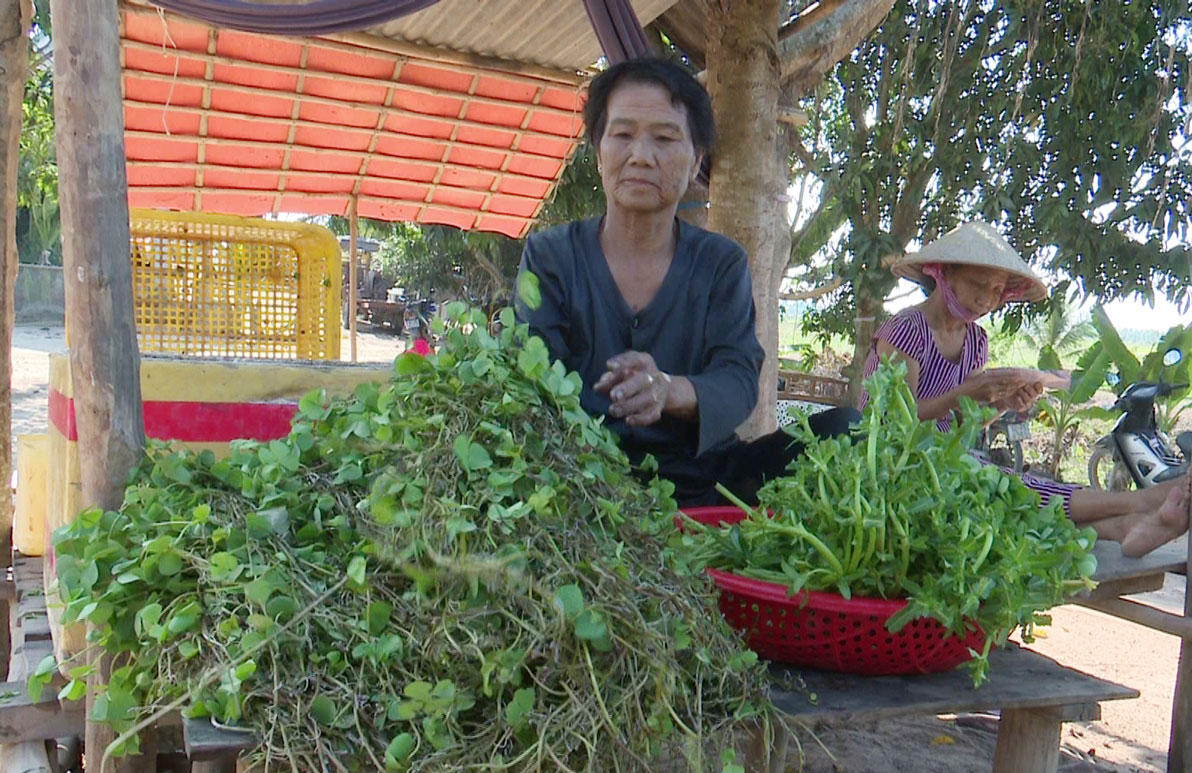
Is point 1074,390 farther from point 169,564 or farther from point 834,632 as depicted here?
point 169,564

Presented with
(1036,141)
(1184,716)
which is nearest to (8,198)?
(1184,716)

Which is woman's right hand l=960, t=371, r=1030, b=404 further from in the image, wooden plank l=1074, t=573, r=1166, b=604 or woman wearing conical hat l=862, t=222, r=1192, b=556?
wooden plank l=1074, t=573, r=1166, b=604

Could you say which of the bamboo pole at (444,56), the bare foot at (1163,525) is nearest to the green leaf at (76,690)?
the bare foot at (1163,525)

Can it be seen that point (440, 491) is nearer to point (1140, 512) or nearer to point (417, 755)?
point (417, 755)

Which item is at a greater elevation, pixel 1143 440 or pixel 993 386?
pixel 993 386

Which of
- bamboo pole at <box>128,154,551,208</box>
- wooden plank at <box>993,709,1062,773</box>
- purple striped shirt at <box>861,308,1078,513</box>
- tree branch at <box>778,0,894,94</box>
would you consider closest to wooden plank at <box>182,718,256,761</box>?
wooden plank at <box>993,709,1062,773</box>

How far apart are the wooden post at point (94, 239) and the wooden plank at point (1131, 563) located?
2.06 m

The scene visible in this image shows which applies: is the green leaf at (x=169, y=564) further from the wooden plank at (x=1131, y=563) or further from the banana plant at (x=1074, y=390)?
the banana plant at (x=1074, y=390)

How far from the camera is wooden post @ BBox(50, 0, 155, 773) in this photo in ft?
4.83

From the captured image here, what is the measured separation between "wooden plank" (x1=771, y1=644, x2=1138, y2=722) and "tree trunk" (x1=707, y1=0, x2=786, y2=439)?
2.06 m

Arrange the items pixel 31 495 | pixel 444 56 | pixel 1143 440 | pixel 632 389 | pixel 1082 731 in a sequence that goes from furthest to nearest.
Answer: pixel 1143 440 < pixel 444 56 < pixel 1082 731 < pixel 31 495 < pixel 632 389

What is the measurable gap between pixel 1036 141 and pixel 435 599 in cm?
735

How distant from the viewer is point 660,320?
218 centimetres

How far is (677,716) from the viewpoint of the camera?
3.51 feet
